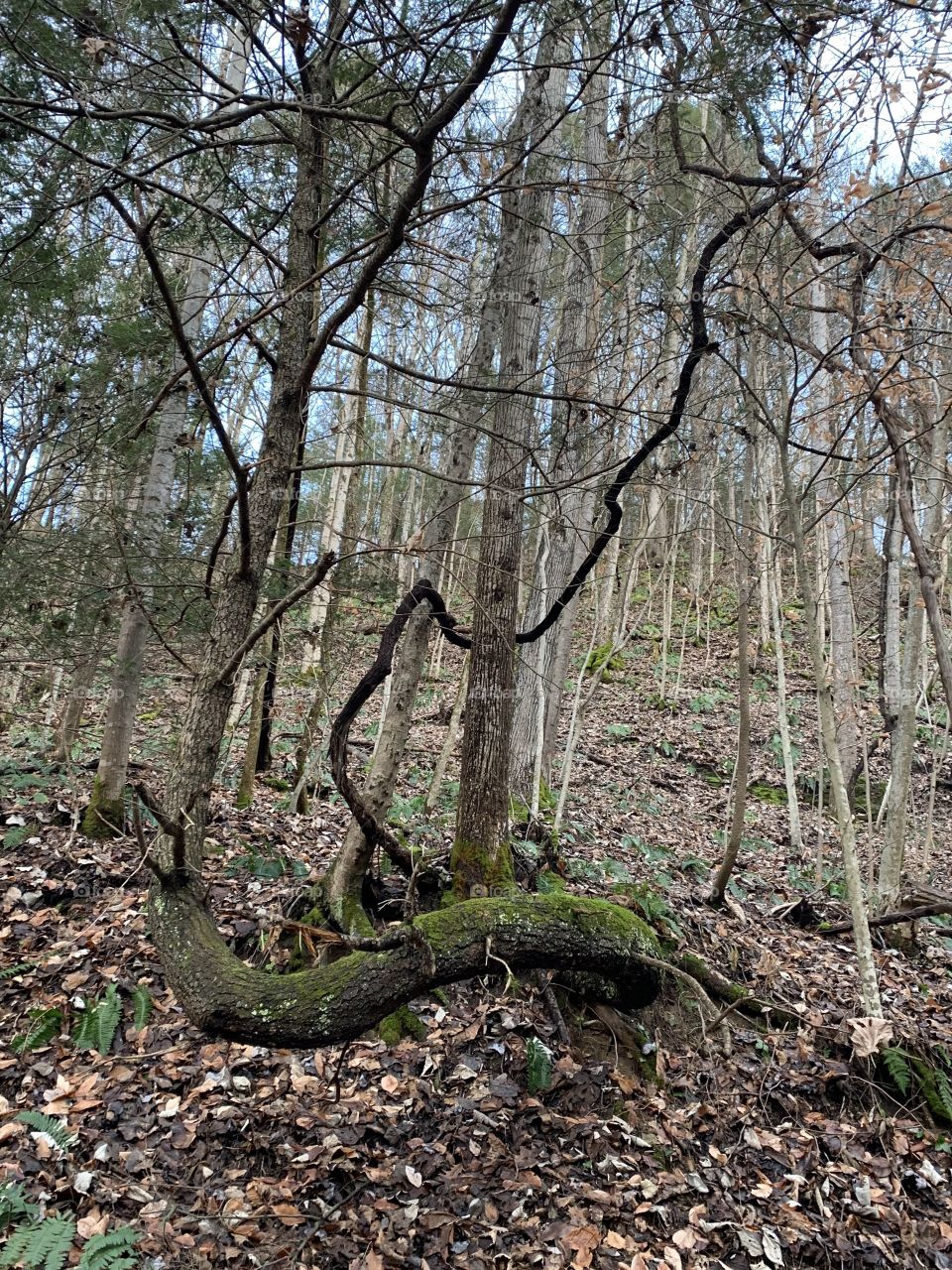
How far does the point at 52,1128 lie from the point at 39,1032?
61 cm

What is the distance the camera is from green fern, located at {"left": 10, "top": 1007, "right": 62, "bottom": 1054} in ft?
11.2

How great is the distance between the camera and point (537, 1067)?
364 cm

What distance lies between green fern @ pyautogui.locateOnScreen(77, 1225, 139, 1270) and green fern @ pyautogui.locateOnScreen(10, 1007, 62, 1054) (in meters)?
1.16

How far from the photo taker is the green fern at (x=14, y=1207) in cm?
265

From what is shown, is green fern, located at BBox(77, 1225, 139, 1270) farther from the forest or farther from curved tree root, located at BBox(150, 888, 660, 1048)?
curved tree root, located at BBox(150, 888, 660, 1048)

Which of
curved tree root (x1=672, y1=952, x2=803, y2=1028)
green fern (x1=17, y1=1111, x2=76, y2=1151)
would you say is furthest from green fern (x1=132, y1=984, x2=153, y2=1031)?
curved tree root (x1=672, y1=952, x2=803, y2=1028)

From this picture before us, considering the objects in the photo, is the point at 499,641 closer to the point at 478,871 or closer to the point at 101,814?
the point at 478,871

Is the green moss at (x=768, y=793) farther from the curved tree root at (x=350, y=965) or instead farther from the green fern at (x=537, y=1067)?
the curved tree root at (x=350, y=965)

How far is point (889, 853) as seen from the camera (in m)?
5.25

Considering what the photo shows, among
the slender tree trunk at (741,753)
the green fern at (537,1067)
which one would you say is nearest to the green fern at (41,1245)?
the green fern at (537,1067)

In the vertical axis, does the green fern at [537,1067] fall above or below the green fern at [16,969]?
below

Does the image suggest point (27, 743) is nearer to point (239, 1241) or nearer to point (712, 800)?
point (239, 1241)

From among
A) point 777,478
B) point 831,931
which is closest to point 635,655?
point 777,478

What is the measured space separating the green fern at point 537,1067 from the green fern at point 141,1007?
206 centimetres
